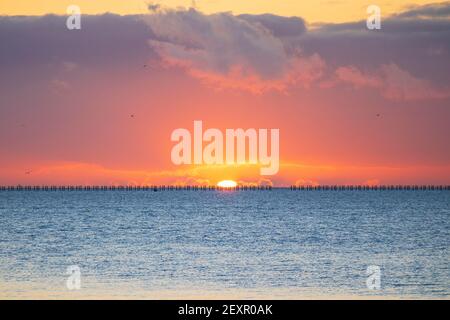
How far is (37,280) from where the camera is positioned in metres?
47.8

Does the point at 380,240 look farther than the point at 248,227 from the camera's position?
No

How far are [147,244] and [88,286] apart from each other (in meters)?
30.9

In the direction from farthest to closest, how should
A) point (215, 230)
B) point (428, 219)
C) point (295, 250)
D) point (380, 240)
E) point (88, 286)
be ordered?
point (428, 219) < point (215, 230) < point (380, 240) < point (295, 250) < point (88, 286)

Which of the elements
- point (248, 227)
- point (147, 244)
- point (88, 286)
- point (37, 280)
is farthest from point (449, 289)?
point (248, 227)

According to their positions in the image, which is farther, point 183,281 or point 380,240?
point 380,240

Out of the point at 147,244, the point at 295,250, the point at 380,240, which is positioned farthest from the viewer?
the point at 380,240

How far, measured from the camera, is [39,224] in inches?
4348
